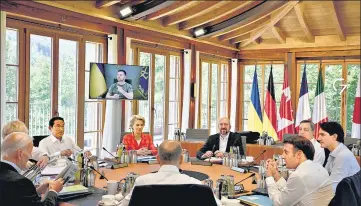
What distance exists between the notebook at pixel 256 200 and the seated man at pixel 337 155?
0.63 m

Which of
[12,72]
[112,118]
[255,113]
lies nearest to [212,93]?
[255,113]

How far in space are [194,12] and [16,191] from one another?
95 centimetres

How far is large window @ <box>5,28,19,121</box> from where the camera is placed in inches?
120

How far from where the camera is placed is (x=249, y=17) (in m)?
1.16

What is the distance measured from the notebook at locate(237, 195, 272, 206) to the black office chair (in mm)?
395

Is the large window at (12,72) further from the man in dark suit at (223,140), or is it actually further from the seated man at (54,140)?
the man in dark suit at (223,140)

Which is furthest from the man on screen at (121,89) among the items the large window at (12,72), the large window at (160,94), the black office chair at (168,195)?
the black office chair at (168,195)

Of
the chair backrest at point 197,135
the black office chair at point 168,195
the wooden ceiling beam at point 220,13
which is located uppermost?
the wooden ceiling beam at point 220,13

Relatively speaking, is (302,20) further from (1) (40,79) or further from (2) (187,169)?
(1) (40,79)

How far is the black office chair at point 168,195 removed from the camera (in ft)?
4.24

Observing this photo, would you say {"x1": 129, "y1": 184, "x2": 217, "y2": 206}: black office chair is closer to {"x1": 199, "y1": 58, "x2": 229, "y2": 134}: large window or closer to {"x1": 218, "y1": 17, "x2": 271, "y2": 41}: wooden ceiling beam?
{"x1": 218, "y1": 17, "x2": 271, "y2": 41}: wooden ceiling beam

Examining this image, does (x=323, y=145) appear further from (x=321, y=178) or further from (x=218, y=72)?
(x=218, y=72)

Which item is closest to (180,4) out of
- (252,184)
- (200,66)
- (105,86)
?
(252,184)

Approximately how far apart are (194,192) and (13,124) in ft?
5.17
